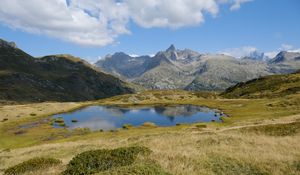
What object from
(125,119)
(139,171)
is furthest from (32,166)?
(125,119)

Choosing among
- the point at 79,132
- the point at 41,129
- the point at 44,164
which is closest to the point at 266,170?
the point at 44,164

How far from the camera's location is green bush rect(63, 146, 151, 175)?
1568 centimetres

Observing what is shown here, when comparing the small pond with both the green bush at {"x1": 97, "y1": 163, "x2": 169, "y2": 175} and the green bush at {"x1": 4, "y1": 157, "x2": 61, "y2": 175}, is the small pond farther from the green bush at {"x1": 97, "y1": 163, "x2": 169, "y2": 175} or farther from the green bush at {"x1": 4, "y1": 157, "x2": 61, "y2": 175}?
the green bush at {"x1": 97, "y1": 163, "x2": 169, "y2": 175}

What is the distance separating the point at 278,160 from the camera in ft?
55.5

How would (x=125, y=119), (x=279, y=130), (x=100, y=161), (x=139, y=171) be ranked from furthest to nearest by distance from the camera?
(x=125, y=119), (x=279, y=130), (x=100, y=161), (x=139, y=171)

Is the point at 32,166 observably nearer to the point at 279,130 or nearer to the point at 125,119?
the point at 279,130

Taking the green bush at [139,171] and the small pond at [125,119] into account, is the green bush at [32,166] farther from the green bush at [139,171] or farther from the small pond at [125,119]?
the small pond at [125,119]

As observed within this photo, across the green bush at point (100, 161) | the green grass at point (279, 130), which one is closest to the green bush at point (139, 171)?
the green bush at point (100, 161)

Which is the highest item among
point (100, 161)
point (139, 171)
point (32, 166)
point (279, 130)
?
point (139, 171)

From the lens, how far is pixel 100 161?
1675cm

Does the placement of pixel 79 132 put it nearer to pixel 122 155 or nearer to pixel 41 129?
pixel 41 129

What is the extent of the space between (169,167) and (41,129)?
87401mm

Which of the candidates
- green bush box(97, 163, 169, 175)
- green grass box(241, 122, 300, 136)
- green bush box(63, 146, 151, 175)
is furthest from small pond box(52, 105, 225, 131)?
green bush box(97, 163, 169, 175)

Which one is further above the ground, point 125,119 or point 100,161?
point 100,161
